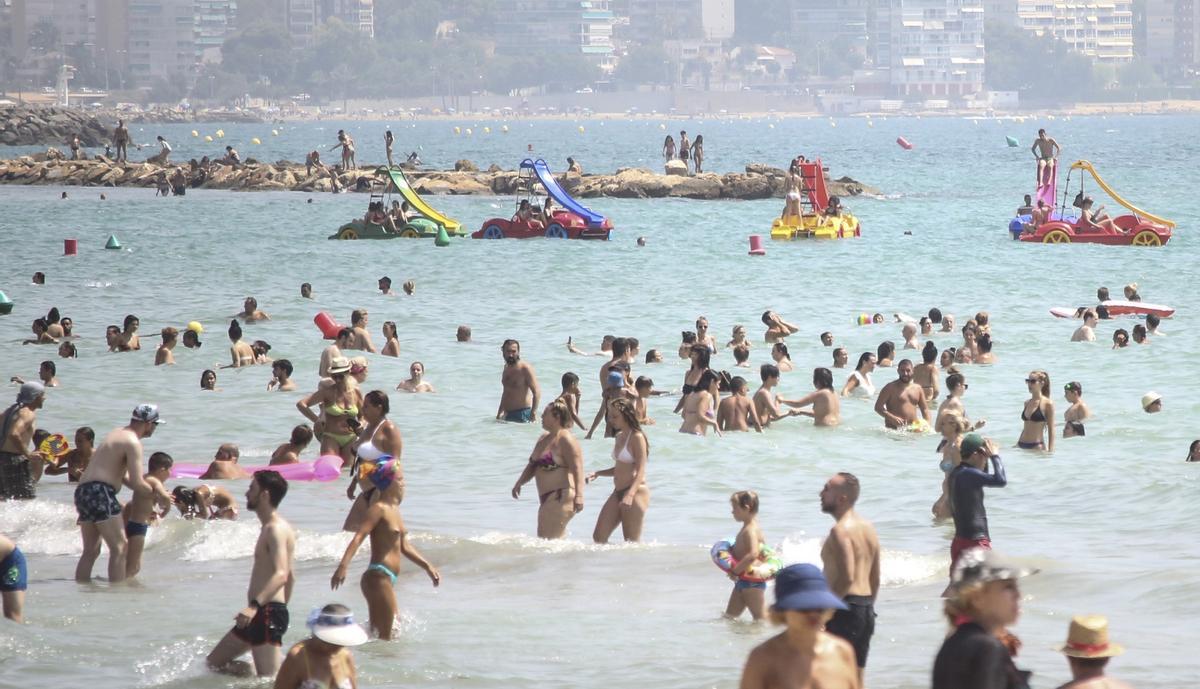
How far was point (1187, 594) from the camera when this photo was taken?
10.6m

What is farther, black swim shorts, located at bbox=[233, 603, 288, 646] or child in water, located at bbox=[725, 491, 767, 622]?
child in water, located at bbox=[725, 491, 767, 622]

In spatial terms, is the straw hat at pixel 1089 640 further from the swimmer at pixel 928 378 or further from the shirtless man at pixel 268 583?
the swimmer at pixel 928 378

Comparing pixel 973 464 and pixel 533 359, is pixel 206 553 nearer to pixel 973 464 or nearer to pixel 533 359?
pixel 973 464

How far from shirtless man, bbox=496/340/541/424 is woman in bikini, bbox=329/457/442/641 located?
278 inches

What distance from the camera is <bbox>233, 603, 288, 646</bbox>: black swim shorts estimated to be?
8.38 meters

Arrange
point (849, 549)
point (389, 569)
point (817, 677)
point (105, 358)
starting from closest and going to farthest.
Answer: point (817, 677) → point (849, 549) → point (389, 569) → point (105, 358)

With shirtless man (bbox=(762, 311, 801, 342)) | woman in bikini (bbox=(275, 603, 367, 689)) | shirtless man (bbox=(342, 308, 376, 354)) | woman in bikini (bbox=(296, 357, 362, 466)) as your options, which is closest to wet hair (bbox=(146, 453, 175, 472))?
woman in bikini (bbox=(296, 357, 362, 466))

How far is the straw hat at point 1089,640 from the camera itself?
17.6 feet

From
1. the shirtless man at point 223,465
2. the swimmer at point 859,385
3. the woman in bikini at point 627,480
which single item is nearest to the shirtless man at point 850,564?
the woman in bikini at point 627,480

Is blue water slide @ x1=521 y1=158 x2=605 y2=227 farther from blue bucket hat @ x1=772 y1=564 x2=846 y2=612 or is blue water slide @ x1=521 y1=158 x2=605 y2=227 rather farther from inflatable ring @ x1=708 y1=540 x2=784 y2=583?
blue bucket hat @ x1=772 y1=564 x2=846 y2=612

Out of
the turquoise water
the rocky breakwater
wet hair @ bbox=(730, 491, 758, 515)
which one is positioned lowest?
the turquoise water

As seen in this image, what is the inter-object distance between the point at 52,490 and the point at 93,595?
3678 mm

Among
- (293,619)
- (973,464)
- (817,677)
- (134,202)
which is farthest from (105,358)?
(134,202)

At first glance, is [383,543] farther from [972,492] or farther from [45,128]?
[45,128]
